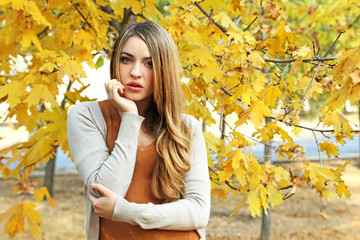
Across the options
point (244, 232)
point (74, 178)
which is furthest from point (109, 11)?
point (74, 178)

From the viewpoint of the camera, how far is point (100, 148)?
1684 millimetres

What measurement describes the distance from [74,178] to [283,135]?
28.7ft

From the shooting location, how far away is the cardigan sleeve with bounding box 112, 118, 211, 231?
1.54 metres

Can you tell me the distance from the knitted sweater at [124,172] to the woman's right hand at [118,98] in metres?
0.03

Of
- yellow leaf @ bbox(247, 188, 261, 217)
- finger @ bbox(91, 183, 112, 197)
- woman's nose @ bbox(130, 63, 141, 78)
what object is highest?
woman's nose @ bbox(130, 63, 141, 78)

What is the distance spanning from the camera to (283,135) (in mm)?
2822

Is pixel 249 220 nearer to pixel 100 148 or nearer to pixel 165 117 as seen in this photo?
pixel 165 117

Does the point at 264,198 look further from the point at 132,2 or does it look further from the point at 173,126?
the point at 132,2

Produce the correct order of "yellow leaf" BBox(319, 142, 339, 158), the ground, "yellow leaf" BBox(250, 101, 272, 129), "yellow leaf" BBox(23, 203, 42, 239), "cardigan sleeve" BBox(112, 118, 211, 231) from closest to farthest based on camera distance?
"cardigan sleeve" BBox(112, 118, 211, 231), "yellow leaf" BBox(250, 101, 272, 129), "yellow leaf" BBox(319, 142, 339, 158), "yellow leaf" BBox(23, 203, 42, 239), the ground

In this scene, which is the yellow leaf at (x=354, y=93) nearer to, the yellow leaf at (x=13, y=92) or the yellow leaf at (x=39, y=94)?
the yellow leaf at (x=39, y=94)

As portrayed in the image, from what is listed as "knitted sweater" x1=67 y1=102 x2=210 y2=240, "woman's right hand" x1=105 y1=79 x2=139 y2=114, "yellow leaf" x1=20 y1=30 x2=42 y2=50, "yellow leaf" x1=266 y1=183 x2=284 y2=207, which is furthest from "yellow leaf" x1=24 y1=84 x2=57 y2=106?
"yellow leaf" x1=266 y1=183 x2=284 y2=207

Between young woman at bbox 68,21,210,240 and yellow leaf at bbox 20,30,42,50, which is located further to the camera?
yellow leaf at bbox 20,30,42,50

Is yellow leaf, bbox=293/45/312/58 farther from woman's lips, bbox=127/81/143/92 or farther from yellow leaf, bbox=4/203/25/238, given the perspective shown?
yellow leaf, bbox=4/203/25/238

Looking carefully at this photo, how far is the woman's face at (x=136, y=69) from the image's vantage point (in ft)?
5.67
